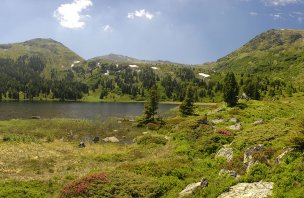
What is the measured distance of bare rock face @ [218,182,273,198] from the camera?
19966mm

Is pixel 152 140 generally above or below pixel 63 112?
above

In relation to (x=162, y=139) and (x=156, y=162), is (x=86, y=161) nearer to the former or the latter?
(x=156, y=162)

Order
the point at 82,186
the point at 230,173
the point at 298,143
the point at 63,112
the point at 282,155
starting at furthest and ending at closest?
the point at 63,112, the point at 82,186, the point at 230,173, the point at 282,155, the point at 298,143

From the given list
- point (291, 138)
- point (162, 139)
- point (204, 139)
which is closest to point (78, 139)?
point (162, 139)

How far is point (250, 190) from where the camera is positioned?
20.9 m

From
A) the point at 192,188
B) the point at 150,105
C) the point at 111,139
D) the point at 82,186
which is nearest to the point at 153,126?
the point at 150,105

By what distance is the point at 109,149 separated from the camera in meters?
52.2

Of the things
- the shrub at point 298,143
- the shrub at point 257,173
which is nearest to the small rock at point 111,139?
the shrub at point 257,173

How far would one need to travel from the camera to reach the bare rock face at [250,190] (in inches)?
786

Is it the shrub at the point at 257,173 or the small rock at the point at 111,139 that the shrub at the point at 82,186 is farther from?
the small rock at the point at 111,139

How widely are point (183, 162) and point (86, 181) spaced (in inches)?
476

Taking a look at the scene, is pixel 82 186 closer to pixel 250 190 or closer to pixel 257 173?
pixel 250 190

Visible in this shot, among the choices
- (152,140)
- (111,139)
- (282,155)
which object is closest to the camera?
(282,155)

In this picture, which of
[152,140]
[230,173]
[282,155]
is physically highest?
[282,155]
